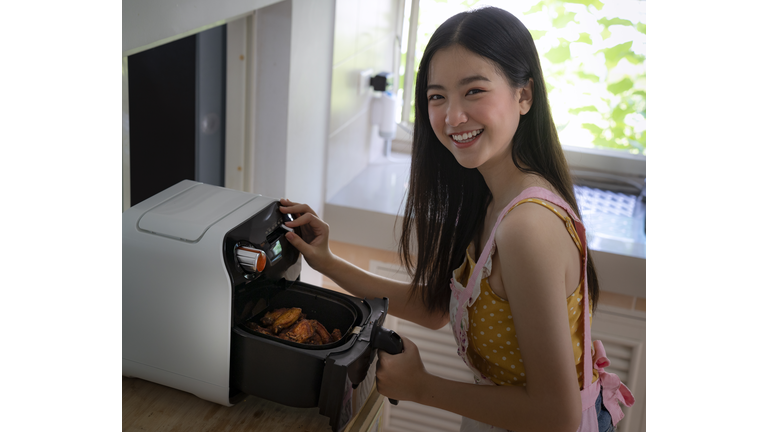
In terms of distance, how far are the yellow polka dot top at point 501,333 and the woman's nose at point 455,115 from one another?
0.17 metres

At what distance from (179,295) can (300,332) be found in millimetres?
206

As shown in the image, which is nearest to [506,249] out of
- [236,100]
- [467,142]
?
[467,142]

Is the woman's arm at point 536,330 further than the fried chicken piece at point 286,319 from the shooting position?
No

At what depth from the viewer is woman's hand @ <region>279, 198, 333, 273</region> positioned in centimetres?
108

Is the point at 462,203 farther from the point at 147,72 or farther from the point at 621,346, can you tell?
the point at 621,346

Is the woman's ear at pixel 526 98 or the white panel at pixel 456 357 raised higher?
the woman's ear at pixel 526 98

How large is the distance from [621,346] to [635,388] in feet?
0.53

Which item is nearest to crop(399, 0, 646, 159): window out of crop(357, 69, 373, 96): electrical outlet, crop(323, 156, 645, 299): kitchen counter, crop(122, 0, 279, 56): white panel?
crop(357, 69, 373, 96): electrical outlet

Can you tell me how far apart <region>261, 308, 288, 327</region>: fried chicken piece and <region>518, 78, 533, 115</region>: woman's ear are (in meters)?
0.56

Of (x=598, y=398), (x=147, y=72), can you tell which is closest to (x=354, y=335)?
(x=598, y=398)

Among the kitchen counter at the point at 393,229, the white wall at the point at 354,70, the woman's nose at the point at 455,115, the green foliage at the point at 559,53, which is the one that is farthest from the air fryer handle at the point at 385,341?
the green foliage at the point at 559,53

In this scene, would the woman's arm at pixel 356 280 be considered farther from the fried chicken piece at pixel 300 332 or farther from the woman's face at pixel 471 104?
the woman's face at pixel 471 104

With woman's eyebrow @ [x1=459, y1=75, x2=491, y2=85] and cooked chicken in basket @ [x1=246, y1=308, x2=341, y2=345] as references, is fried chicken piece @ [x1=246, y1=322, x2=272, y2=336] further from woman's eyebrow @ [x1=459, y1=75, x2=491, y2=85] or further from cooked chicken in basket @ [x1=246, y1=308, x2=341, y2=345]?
woman's eyebrow @ [x1=459, y1=75, x2=491, y2=85]

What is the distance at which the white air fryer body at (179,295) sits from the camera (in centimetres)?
89
